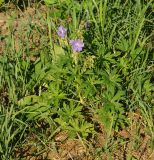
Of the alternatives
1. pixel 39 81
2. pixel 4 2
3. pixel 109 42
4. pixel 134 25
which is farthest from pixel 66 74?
pixel 4 2

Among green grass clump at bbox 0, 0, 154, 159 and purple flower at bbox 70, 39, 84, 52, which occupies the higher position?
purple flower at bbox 70, 39, 84, 52

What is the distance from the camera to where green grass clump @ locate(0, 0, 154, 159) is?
2.29m

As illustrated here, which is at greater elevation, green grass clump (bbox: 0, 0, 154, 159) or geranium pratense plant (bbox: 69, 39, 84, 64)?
geranium pratense plant (bbox: 69, 39, 84, 64)

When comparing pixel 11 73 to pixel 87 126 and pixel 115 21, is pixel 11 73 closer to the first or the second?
pixel 87 126

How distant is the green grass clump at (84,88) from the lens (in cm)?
229

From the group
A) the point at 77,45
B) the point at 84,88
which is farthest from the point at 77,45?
the point at 84,88

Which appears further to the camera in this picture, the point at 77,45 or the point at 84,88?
the point at 84,88

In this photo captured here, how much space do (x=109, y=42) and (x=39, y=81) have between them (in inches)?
21.0

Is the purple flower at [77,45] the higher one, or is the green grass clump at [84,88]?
the purple flower at [77,45]

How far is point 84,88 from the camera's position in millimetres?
2395

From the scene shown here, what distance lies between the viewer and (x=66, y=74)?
7.94ft

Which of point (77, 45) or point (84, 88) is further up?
point (77, 45)

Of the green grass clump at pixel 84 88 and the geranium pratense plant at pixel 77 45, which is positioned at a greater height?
the geranium pratense plant at pixel 77 45

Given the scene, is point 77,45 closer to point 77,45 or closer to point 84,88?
point 77,45
